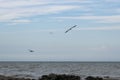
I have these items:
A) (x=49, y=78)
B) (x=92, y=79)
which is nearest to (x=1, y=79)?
(x=49, y=78)

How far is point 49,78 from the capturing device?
133 ft

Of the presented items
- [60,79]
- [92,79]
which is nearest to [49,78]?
[60,79]

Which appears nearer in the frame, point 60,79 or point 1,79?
point 60,79

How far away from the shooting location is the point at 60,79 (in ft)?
130

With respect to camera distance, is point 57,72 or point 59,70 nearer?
point 57,72

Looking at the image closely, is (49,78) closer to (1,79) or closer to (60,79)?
(60,79)

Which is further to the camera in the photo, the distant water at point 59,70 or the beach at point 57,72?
the distant water at point 59,70

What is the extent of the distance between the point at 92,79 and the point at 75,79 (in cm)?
224

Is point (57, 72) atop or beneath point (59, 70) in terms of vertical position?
beneath

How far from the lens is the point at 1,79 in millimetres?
42906

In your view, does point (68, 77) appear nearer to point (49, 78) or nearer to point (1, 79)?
point (49, 78)

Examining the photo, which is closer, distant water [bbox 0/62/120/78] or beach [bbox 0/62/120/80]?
beach [bbox 0/62/120/80]

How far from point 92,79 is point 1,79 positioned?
8768 millimetres

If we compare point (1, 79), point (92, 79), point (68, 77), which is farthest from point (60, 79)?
point (1, 79)
